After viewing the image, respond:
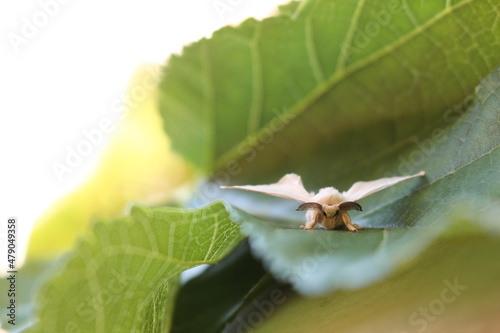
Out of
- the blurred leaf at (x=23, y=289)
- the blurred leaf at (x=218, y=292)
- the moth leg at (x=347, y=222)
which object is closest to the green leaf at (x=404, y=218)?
the moth leg at (x=347, y=222)

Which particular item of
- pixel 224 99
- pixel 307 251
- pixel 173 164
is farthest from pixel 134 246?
pixel 173 164

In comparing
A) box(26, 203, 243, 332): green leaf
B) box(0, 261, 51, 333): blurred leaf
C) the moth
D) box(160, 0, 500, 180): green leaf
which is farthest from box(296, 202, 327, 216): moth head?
box(0, 261, 51, 333): blurred leaf

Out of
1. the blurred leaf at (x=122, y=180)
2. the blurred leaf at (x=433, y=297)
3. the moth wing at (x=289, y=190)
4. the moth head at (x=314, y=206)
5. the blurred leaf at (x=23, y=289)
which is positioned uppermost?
the blurred leaf at (x=122, y=180)

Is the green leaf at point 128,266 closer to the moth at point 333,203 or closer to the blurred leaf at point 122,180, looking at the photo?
the moth at point 333,203

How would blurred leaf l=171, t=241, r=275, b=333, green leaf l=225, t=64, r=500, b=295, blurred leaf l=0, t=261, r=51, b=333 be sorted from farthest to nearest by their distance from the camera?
blurred leaf l=0, t=261, r=51, b=333 → blurred leaf l=171, t=241, r=275, b=333 → green leaf l=225, t=64, r=500, b=295

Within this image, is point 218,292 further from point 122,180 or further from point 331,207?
point 122,180

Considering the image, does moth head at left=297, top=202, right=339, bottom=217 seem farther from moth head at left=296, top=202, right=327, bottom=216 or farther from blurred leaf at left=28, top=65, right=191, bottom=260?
blurred leaf at left=28, top=65, right=191, bottom=260

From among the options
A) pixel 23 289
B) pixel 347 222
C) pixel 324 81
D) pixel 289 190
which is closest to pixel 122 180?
pixel 23 289
